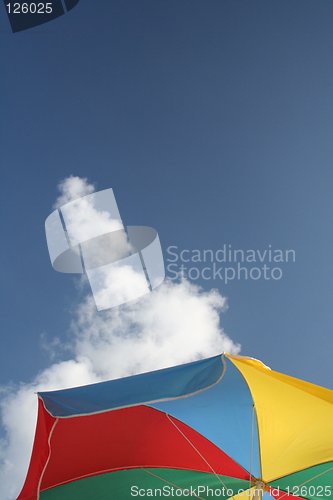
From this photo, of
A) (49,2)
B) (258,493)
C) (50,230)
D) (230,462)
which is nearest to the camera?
(258,493)

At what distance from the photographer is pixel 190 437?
518cm

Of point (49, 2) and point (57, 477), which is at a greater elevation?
point (49, 2)

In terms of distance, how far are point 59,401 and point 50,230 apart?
14.6 ft

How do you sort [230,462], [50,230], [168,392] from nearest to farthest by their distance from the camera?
[168,392]
[230,462]
[50,230]

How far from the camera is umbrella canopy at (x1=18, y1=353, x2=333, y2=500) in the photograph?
4051 millimetres

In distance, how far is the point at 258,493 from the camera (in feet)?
15.3

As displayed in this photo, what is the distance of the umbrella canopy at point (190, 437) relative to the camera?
4.05 metres

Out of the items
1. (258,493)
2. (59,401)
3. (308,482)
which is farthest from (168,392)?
(308,482)

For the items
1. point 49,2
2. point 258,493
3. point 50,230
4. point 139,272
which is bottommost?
point 258,493

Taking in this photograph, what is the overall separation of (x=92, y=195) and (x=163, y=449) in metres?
4.10

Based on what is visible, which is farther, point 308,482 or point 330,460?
point 308,482

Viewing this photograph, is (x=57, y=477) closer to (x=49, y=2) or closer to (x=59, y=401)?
(x=59, y=401)

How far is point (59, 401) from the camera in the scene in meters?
3.95

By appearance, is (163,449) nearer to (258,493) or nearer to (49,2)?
(258,493)
